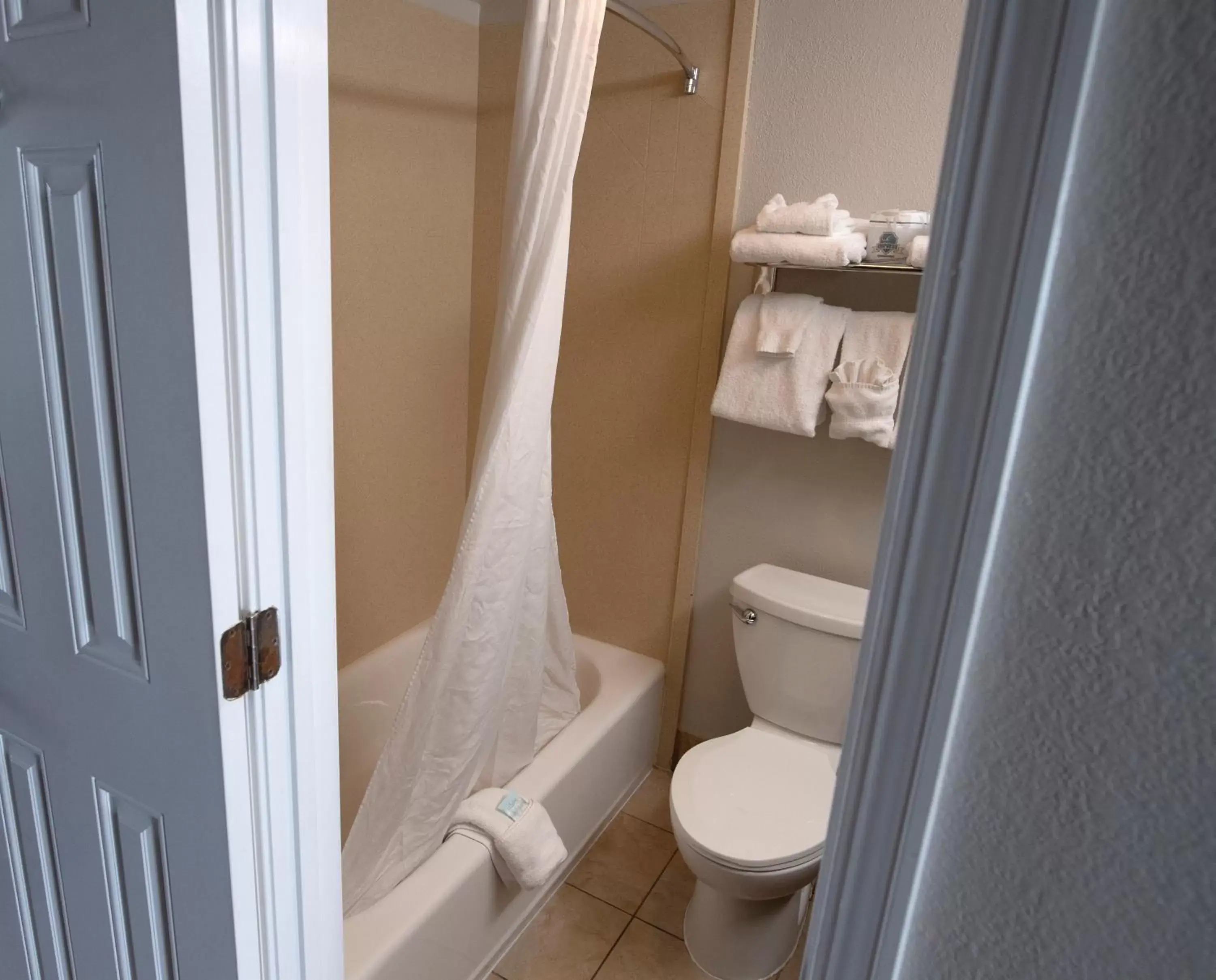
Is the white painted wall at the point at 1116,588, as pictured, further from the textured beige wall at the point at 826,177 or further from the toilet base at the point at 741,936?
the toilet base at the point at 741,936

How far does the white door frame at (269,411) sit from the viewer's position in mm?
696

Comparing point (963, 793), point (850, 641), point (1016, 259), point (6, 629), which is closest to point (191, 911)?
point (6, 629)

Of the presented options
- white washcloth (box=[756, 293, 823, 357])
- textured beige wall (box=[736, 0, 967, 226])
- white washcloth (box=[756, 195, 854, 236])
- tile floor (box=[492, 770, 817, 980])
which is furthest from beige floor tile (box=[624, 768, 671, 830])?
textured beige wall (box=[736, 0, 967, 226])

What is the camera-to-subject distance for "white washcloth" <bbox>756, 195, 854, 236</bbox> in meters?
1.62

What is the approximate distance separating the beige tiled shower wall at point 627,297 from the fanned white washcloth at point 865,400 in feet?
1.42

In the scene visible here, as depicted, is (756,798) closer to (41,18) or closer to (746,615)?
(746,615)

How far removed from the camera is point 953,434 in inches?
15.6

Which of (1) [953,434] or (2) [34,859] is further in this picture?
(2) [34,859]

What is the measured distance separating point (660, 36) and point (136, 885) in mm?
1805

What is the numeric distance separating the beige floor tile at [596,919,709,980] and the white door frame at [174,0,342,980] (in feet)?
3.04

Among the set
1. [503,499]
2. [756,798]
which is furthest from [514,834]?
[503,499]

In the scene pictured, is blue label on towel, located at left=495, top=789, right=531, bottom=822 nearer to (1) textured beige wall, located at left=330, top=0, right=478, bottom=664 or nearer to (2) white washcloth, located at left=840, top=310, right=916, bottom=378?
(1) textured beige wall, located at left=330, top=0, right=478, bottom=664

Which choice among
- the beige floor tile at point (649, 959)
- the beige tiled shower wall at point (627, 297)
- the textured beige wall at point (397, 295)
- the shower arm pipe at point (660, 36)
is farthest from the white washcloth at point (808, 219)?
the beige floor tile at point (649, 959)

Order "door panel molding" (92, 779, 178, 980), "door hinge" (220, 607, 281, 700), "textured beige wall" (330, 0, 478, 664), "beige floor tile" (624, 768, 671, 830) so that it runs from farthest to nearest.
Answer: "beige floor tile" (624, 768, 671, 830)
"textured beige wall" (330, 0, 478, 664)
"door panel molding" (92, 779, 178, 980)
"door hinge" (220, 607, 281, 700)
